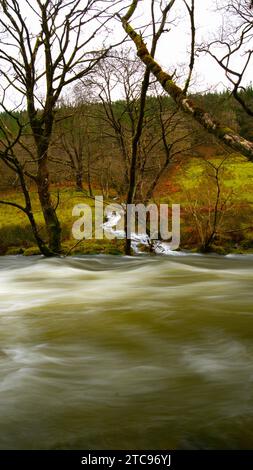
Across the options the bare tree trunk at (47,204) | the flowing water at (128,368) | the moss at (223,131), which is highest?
the moss at (223,131)

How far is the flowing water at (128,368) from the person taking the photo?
2.28m

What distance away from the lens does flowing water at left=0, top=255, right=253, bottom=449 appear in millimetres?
2281

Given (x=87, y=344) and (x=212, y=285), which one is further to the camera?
(x=212, y=285)

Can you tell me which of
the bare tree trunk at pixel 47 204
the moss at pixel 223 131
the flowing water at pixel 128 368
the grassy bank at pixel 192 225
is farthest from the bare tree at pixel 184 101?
the bare tree trunk at pixel 47 204

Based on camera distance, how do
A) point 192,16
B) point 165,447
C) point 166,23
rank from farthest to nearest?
point 166,23 → point 192,16 → point 165,447

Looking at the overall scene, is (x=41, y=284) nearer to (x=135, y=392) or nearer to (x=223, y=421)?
(x=135, y=392)

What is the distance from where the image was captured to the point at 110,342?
4012 mm

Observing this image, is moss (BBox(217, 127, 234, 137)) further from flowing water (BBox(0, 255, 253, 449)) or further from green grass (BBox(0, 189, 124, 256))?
green grass (BBox(0, 189, 124, 256))

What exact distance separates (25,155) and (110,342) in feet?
66.3

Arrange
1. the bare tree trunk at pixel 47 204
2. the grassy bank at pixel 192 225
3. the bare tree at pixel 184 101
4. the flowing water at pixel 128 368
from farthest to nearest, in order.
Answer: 1. the grassy bank at pixel 192 225
2. the bare tree trunk at pixel 47 204
3. the bare tree at pixel 184 101
4. the flowing water at pixel 128 368

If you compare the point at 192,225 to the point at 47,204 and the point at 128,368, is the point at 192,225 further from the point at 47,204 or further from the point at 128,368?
the point at 128,368

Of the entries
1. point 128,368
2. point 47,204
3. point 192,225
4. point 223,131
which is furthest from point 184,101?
point 128,368

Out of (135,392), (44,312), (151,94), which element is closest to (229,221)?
(151,94)

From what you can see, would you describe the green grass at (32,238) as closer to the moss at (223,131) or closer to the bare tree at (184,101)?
the bare tree at (184,101)
